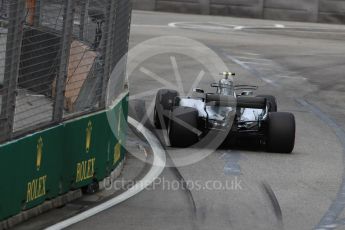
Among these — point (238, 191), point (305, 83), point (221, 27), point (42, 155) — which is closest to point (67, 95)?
point (42, 155)

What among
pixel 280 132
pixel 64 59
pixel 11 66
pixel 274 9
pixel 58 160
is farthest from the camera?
pixel 274 9

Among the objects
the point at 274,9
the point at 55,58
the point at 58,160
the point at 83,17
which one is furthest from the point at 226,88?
the point at 274,9

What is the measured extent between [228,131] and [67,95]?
155 inches

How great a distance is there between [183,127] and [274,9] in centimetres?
2852

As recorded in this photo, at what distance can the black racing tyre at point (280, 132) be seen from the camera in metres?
15.5

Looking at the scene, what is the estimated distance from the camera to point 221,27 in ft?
129

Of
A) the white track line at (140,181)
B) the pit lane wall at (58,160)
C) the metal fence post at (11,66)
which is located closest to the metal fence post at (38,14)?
the pit lane wall at (58,160)

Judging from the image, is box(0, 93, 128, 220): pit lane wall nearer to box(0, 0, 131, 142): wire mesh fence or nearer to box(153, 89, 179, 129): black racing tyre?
box(0, 0, 131, 142): wire mesh fence

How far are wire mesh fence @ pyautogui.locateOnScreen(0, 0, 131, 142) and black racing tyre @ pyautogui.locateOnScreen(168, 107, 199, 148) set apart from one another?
4.64ft

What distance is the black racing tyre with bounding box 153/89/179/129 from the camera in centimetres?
1733

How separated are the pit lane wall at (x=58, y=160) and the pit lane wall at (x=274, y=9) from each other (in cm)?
3020

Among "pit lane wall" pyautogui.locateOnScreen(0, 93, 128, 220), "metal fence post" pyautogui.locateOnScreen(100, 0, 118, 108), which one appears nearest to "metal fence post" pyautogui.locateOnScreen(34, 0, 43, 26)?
"metal fence post" pyautogui.locateOnScreen(100, 0, 118, 108)

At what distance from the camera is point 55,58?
11.5 m

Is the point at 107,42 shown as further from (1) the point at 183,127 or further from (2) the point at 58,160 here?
(1) the point at 183,127
